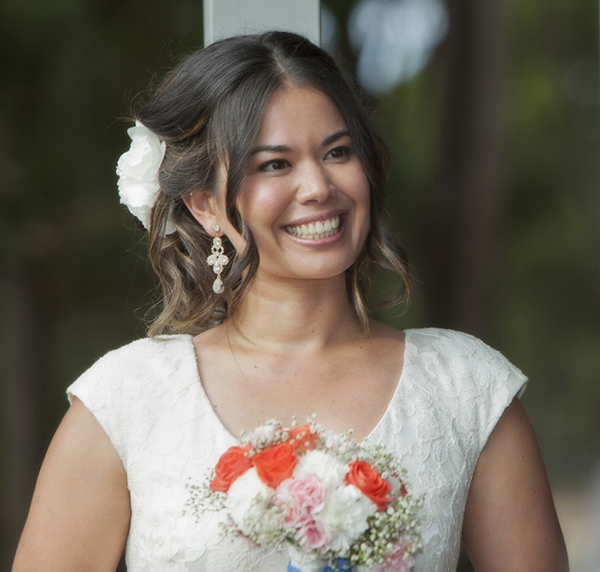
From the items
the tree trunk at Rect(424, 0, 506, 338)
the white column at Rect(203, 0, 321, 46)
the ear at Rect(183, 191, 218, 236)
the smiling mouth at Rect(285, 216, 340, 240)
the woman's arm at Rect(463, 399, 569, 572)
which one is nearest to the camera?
the smiling mouth at Rect(285, 216, 340, 240)

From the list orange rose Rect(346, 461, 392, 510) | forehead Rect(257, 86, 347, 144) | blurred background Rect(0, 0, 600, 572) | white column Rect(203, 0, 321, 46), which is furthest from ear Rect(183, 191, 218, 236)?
blurred background Rect(0, 0, 600, 572)

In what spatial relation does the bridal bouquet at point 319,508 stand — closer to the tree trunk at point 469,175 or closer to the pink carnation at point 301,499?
the pink carnation at point 301,499

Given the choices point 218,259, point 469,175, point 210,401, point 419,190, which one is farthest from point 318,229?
point 469,175

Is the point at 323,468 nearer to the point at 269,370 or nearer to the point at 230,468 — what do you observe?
the point at 230,468

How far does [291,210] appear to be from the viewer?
2316 mm

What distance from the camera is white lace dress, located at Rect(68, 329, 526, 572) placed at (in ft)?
7.19

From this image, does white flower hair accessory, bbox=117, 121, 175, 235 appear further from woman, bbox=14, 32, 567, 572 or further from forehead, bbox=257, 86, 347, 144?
forehead, bbox=257, 86, 347, 144

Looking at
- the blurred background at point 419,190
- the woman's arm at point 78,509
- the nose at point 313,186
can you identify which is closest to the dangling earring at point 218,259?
the nose at point 313,186

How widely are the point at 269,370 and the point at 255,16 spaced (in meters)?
1.01

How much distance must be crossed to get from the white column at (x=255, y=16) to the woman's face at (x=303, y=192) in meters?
0.42

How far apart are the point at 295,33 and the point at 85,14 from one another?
6.60 feet

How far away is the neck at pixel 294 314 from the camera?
2.47 m

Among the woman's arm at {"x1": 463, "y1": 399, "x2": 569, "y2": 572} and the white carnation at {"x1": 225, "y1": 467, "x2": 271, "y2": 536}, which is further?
the woman's arm at {"x1": 463, "y1": 399, "x2": 569, "y2": 572}

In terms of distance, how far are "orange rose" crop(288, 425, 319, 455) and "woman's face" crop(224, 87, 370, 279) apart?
59 centimetres
